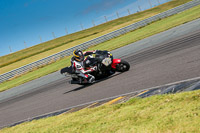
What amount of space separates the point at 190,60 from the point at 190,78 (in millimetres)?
2574

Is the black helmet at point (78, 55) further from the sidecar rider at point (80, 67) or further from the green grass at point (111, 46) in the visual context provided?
the green grass at point (111, 46)

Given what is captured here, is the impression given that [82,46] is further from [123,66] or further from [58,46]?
[58,46]

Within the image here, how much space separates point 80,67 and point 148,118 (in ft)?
23.2

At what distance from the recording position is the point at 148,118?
4.67m

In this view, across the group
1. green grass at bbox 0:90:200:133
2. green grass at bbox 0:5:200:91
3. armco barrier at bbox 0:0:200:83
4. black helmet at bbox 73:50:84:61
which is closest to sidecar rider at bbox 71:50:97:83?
black helmet at bbox 73:50:84:61

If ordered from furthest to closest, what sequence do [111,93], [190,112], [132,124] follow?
1. [111,93]
2. [132,124]
3. [190,112]

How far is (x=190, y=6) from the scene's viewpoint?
3709 cm

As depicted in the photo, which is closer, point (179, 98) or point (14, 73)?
point (179, 98)

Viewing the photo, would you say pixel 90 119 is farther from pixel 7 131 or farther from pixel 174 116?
pixel 7 131

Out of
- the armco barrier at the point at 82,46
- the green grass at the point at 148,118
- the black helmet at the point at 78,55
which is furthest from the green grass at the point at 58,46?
the green grass at the point at 148,118

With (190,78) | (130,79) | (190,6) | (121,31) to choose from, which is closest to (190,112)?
(190,78)

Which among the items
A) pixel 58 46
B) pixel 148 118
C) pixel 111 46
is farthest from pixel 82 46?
pixel 148 118

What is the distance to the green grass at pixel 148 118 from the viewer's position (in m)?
4.00

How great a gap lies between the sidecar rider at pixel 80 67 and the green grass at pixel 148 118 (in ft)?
16.3
